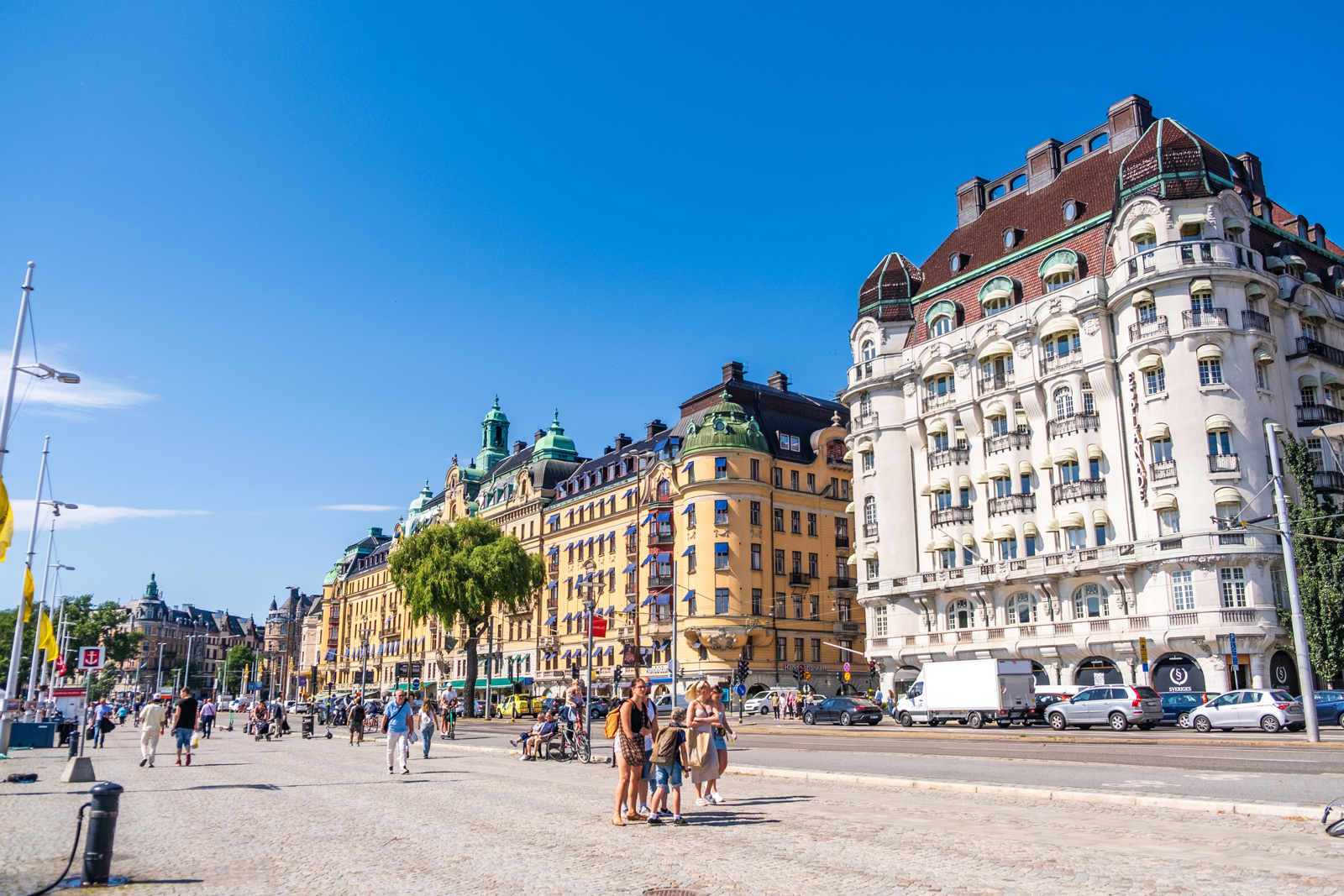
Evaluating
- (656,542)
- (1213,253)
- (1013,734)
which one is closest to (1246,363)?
(1213,253)

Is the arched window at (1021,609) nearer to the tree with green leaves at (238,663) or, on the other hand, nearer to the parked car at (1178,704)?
the parked car at (1178,704)

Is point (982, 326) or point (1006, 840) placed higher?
point (982, 326)

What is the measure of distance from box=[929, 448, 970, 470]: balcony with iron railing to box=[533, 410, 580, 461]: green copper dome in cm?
4448

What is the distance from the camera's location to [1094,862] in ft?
32.2

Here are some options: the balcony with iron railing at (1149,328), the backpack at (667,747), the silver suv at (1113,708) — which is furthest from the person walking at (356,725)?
the balcony with iron railing at (1149,328)

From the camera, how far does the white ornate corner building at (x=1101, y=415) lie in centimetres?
4647

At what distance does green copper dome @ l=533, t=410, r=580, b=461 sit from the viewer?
96.6 meters

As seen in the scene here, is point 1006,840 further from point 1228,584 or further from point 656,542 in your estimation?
point 656,542

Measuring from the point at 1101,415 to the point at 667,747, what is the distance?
44.0 m

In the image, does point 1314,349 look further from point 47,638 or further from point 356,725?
point 47,638

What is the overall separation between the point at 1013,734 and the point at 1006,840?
24204 mm

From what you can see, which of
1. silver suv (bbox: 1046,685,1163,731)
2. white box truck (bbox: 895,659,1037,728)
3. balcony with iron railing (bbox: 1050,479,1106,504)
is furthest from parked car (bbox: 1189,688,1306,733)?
balcony with iron railing (bbox: 1050,479,1106,504)

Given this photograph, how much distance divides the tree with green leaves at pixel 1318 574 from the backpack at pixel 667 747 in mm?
41283

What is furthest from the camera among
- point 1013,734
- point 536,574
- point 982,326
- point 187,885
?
point 536,574
